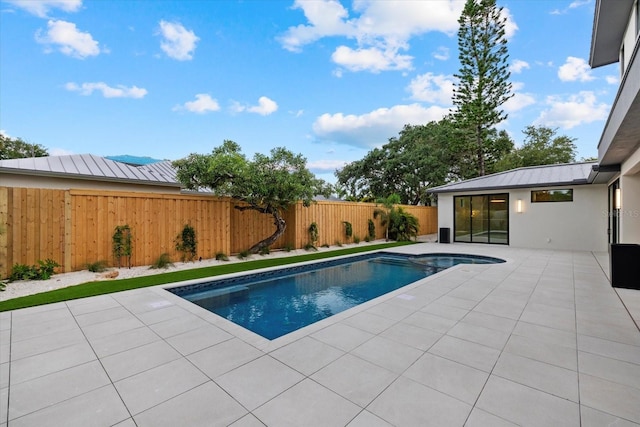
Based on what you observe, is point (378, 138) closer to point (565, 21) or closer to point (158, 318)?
point (565, 21)

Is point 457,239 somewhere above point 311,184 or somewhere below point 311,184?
below

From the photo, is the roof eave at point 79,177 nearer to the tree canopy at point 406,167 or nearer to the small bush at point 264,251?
the small bush at point 264,251

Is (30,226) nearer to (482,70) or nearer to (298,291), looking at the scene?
(298,291)

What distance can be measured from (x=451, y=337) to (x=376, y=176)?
66.7 ft

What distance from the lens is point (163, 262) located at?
7102mm

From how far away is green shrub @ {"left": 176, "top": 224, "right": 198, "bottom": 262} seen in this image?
302 inches

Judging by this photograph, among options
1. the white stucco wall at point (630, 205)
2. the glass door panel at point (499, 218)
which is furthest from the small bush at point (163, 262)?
the glass door panel at point (499, 218)

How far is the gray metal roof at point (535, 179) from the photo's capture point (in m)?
10.4

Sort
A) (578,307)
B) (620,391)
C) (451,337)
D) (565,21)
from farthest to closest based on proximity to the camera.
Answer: (565,21) → (578,307) → (451,337) → (620,391)

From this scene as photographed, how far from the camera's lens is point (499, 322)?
3.61m

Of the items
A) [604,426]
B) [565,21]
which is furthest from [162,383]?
[565,21]

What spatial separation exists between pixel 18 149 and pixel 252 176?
24.1 meters

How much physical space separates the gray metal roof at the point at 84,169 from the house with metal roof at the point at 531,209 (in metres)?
12.0

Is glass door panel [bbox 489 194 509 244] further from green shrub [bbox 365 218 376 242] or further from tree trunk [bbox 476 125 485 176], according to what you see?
tree trunk [bbox 476 125 485 176]
